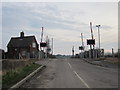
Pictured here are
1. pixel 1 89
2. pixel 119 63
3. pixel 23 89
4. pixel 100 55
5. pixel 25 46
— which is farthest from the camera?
pixel 25 46

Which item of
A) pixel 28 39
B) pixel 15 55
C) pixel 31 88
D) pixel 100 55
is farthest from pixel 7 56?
pixel 31 88

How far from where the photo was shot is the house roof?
285 feet

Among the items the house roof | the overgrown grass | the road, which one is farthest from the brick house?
the overgrown grass

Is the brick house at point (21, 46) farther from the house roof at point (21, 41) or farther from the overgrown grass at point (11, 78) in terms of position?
the overgrown grass at point (11, 78)

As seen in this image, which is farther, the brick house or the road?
the brick house

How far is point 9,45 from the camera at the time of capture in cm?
8981

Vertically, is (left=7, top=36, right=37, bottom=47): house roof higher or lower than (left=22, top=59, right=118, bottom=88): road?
higher

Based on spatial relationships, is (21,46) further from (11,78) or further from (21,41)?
(11,78)

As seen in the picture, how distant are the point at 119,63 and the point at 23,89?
26.2m

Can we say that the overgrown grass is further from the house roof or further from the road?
the house roof

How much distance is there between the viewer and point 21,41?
292 feet

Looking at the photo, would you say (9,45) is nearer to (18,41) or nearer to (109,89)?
(18,41)

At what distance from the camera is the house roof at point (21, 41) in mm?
86875

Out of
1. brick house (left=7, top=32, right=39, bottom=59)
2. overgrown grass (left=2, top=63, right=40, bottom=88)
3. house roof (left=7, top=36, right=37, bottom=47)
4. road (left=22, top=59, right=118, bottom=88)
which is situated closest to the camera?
overgrown grass (left=2, top=63, right=40, bottom=88)
